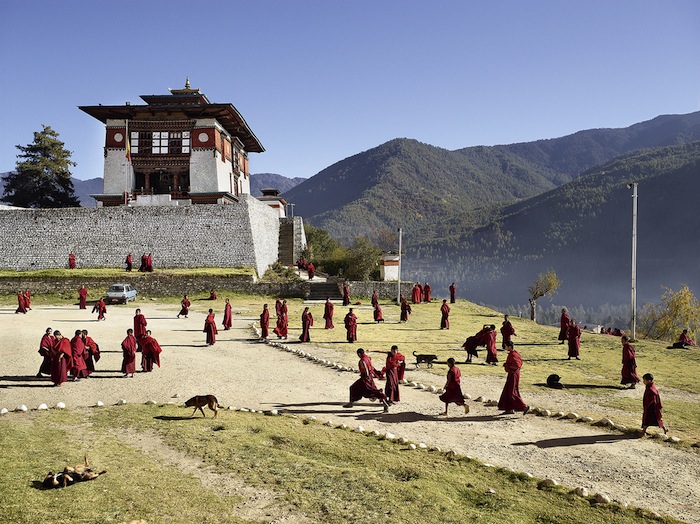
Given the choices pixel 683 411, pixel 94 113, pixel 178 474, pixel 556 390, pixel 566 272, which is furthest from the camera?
pixel 566 272

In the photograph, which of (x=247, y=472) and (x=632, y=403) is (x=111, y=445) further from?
(x=632, y=403)

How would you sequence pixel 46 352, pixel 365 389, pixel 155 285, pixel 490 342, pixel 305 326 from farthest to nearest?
pixel 155 285, pixel 305 326, pixel 490 342, pixel 46 352, pixel 365 389

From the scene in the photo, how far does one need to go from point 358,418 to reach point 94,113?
42.1 m

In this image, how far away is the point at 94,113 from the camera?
145 feet

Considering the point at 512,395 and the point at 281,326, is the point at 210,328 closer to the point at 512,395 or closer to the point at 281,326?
the point at 281,326

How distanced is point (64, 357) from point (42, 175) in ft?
134

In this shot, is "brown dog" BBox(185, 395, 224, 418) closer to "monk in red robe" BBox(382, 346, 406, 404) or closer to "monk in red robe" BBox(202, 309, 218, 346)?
"monk in red robe" BBox(382, 346, 406, 404)

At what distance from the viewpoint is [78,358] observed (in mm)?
13602

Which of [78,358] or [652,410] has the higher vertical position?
[78,358]

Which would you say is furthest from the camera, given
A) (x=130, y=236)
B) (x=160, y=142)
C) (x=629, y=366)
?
(x=160, y=142)

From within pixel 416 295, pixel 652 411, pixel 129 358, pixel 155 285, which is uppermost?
pixel 155 285

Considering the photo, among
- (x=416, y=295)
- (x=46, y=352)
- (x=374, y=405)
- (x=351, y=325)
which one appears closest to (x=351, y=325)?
(x=351, y=325)

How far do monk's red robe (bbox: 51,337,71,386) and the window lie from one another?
33.9 m

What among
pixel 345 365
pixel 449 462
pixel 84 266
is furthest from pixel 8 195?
pixel 449 462
